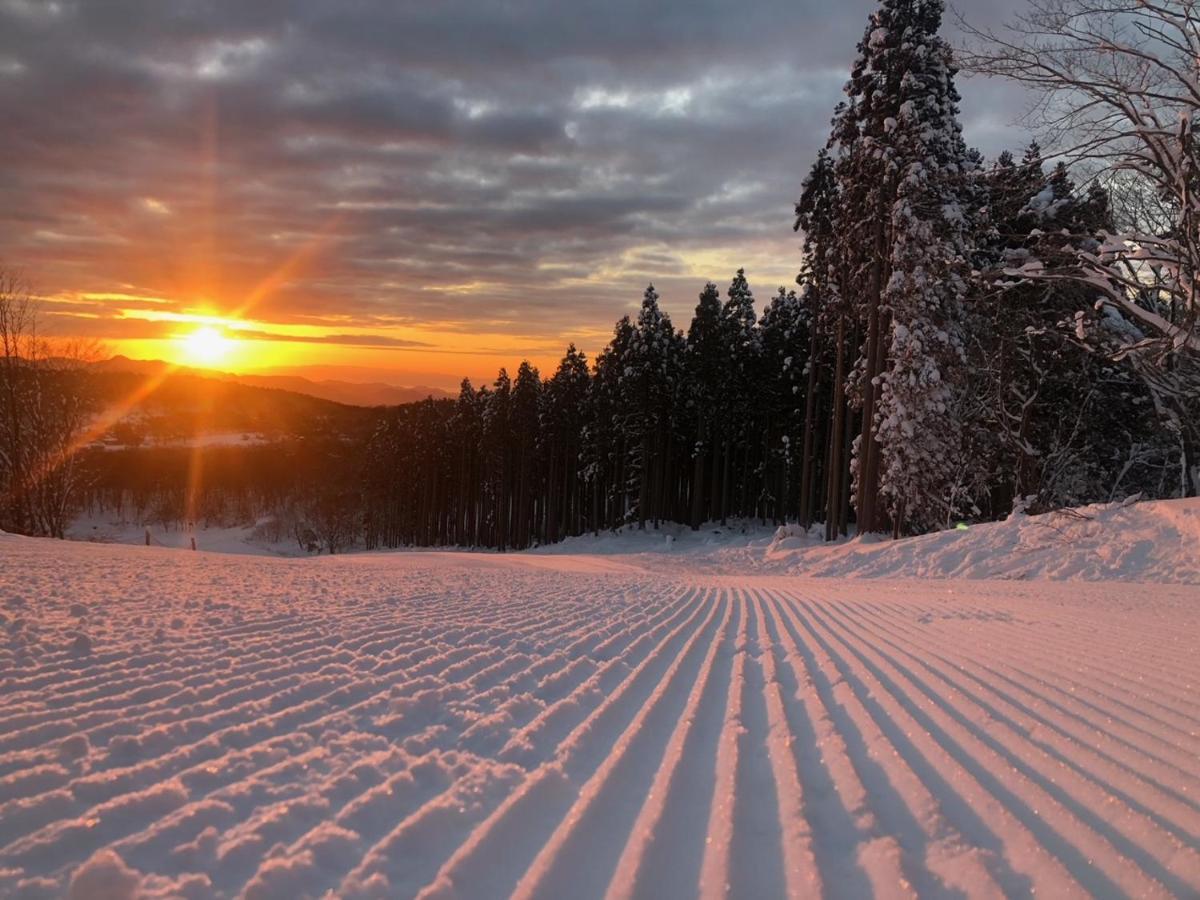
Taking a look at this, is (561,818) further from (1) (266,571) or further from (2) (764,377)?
(2) (764,377)

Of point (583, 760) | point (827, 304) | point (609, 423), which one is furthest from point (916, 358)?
point (609, 423)

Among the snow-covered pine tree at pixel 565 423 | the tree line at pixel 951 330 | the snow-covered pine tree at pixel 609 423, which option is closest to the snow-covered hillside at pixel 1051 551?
the tree line at pixel 951 330

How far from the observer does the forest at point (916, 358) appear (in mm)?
13758

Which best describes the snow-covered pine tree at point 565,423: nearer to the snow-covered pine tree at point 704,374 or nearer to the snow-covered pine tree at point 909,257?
the snow-covered pine tree at point 704,374

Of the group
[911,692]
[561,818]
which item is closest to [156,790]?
[561,818]

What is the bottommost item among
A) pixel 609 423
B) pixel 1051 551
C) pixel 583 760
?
pixel 583 760

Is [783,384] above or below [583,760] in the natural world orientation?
above

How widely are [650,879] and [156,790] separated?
2129mm

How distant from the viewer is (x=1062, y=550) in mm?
15430

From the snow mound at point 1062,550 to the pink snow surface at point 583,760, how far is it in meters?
7.26

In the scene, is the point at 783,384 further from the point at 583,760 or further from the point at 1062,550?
the point at 583,760

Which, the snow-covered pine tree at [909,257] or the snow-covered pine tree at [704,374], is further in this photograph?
the snow-covered pine tree at [704,374]

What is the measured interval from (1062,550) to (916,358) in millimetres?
8494

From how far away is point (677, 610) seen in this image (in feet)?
32.6
